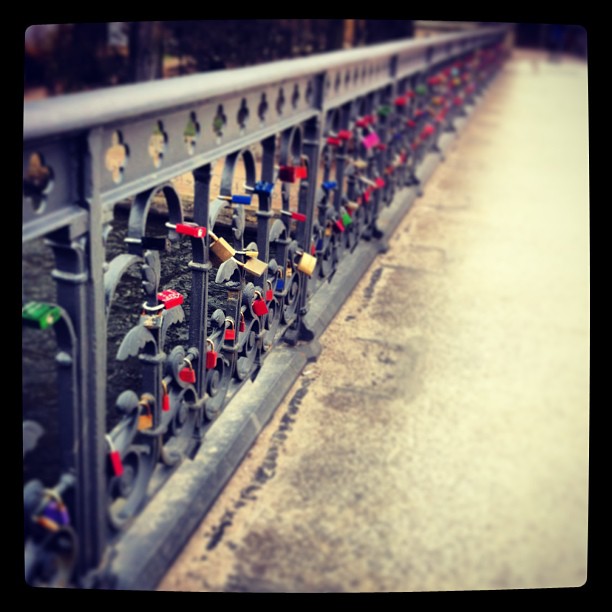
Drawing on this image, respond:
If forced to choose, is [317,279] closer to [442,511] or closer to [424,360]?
[424,360]

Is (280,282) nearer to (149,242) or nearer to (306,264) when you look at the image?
(306,264)

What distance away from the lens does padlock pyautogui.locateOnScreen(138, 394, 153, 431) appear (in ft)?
5.02

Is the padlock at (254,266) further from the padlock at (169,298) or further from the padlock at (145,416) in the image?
the padlock at (145,416)

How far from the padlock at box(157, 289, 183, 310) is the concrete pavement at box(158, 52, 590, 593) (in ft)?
1.60

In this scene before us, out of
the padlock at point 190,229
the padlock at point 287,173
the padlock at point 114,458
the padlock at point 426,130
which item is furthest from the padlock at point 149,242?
the padlock at point 426,130

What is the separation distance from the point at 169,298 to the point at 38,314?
17.1 inches

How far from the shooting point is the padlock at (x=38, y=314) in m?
1.08

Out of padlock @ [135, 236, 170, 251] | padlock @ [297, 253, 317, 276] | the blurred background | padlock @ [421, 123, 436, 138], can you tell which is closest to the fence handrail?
padlock @ [135, 236, 170, 251]

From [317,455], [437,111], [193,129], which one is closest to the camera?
[193,129]

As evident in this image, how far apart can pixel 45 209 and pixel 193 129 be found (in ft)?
1.64

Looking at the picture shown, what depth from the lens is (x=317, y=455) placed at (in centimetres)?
180

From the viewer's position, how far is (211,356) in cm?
180

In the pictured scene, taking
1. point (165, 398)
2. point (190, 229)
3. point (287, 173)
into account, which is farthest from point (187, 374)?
point (287, 173)
